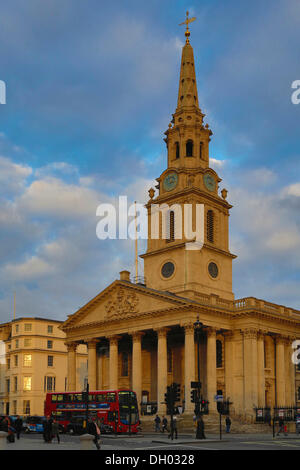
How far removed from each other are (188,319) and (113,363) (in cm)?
1163

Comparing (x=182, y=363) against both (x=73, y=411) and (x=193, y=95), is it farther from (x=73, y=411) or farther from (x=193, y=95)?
(x=193, y=95)

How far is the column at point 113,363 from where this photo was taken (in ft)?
210

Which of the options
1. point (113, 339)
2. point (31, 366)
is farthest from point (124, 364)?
point (31, 366)

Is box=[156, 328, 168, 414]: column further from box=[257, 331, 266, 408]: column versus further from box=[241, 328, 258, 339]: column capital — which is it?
box=[257, 331, 266, 408]: column

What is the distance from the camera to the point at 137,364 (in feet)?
203

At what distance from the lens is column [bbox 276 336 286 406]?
62.1 m

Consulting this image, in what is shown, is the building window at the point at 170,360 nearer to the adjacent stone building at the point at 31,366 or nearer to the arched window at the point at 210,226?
the arched window at the point at 210,226

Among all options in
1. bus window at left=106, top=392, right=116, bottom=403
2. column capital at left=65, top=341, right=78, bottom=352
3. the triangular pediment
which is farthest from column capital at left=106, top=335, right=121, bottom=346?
bus window at left=106, top=392, right=116, bottom=403

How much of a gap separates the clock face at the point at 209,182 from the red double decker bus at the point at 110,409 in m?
28.7

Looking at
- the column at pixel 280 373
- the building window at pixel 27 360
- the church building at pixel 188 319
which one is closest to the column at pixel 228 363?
the church building at pixel 188 319

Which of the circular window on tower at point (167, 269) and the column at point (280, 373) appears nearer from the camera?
the column at point (280, 373)

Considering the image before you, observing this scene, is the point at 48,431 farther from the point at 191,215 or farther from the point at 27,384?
the point at 27,384

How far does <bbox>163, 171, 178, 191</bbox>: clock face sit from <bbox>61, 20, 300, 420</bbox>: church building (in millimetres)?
115

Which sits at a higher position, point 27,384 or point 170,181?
point 170,181
